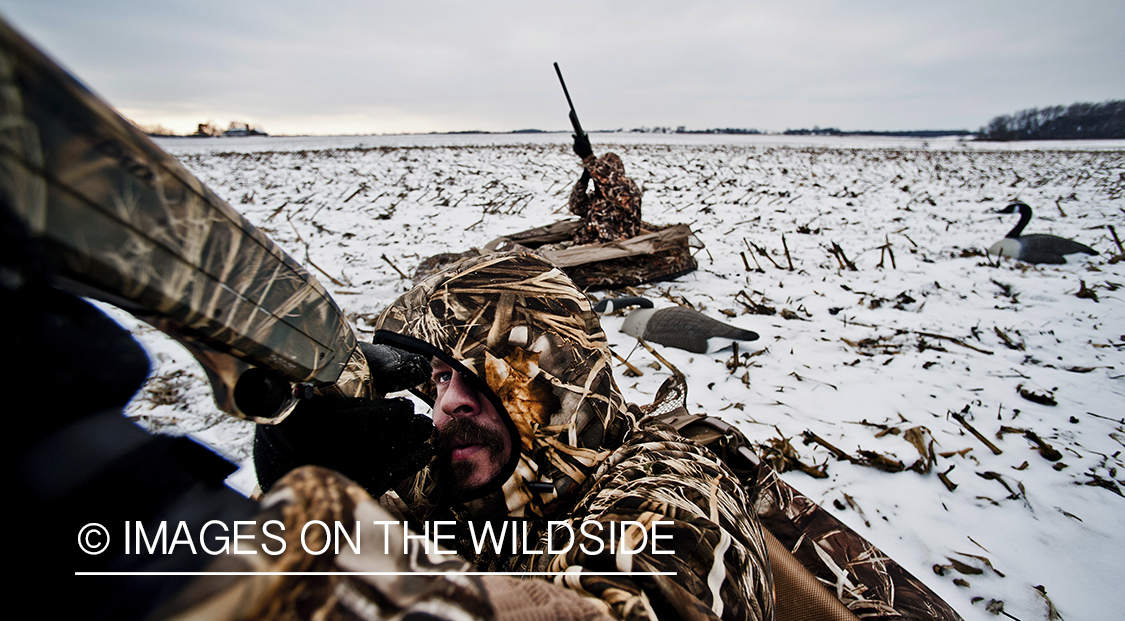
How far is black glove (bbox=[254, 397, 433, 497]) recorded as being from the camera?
0.91 metres

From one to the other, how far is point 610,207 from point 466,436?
480 centimetres

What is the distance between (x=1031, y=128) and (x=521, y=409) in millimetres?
64087

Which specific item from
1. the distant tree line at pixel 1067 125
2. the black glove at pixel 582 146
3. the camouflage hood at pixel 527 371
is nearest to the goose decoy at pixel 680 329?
the camouflage hood at pixel 527 371

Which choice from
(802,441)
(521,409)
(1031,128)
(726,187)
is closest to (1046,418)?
(802,441)

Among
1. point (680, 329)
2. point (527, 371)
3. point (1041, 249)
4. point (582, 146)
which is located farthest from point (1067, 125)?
point (527, 371)

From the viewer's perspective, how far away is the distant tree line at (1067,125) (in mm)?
38531

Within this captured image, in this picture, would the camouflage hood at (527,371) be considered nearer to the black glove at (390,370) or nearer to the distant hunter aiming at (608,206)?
the black glove at (390,370)

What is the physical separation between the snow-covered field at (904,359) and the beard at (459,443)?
159 cm

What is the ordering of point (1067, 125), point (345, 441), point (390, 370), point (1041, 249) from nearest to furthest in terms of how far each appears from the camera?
point (345, 441), point (390, 370), point (1041, 249), point (1067, 125)

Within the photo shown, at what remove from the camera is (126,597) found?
1.42 ft

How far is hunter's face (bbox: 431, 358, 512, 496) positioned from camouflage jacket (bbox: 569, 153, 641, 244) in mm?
4434

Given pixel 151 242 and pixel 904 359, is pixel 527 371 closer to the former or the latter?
pixel 151 242

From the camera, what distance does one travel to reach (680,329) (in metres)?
3.68

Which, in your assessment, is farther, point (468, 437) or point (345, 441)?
point (468, 437)
